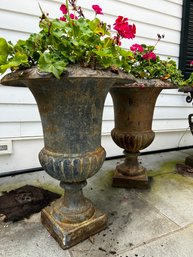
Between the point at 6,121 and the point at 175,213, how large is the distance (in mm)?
1737

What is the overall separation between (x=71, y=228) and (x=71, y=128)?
1.99ft

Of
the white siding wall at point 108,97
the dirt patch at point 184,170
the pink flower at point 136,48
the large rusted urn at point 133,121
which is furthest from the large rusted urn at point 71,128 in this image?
the dirt patch at point 184,170

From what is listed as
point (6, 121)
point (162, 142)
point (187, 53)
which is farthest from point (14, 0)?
point (162, 142)

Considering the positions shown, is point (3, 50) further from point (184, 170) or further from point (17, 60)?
point (184, 170)

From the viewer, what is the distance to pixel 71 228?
1250mm

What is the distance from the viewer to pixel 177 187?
2.01m

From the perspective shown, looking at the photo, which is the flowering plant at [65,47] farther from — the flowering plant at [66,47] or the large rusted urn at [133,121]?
the large rusted urn at [133,121]

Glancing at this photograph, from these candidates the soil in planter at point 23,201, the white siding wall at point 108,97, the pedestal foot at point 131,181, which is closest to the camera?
the soil in planter at point 23,201

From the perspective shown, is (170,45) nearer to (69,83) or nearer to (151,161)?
(151,161)

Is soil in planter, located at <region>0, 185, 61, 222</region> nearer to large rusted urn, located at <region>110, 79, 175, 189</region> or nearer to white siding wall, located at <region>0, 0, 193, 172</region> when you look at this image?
white siding wall, located at <region>0, 0, 193, 172</region>

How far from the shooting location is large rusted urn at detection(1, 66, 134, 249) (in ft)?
3.34

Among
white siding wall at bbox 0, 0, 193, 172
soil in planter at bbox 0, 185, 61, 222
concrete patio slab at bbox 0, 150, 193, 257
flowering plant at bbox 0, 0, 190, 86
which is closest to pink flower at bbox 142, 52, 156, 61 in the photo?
flowering plant at bbox 0, 0, 190, 86

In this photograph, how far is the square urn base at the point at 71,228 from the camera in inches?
48.0

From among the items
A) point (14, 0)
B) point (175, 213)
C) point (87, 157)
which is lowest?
point (175, 213)
